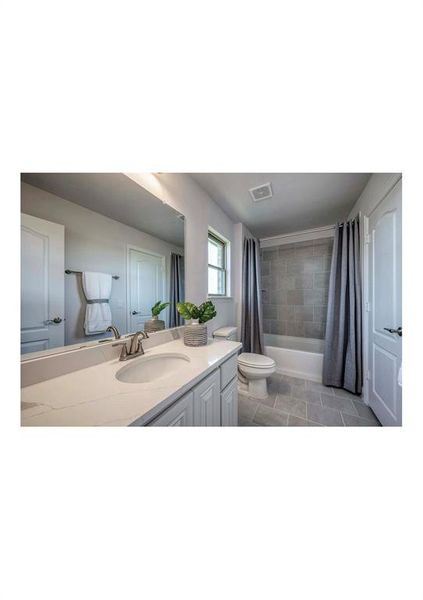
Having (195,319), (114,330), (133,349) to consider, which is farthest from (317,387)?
(114,330)

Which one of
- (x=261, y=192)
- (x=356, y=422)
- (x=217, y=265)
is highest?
(x=261, y=192)

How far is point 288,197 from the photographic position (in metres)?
1.73

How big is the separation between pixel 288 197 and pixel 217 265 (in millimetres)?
957

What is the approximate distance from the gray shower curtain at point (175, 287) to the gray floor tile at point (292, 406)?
121 centimetres

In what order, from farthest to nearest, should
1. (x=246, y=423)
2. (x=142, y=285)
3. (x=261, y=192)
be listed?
(x=261, y=192) < (x=246, y=423) < (x=142, y=285)

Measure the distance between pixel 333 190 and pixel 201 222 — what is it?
127 centimetres

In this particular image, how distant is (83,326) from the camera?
74cm

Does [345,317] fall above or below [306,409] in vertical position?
above

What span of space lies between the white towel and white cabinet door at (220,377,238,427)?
693 mm

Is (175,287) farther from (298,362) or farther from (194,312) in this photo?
(298,362)

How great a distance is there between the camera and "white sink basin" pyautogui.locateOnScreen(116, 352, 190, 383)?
804 mm
